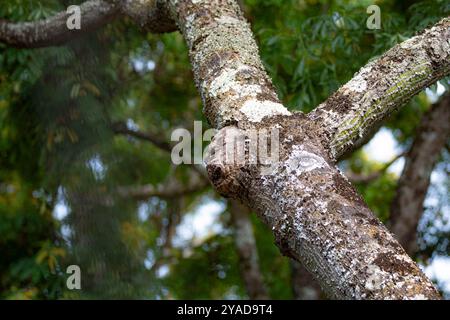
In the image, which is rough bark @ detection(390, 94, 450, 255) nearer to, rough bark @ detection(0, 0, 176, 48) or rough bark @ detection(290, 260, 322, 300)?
rough bark @ detection(290, 260, 322, 300)

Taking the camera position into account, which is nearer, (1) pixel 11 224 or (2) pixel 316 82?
(2) pixel 316 82

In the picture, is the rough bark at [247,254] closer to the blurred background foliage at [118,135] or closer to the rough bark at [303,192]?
the blurred background foliage at [118,135]

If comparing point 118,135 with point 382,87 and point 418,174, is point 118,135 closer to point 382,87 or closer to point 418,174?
point 418,174

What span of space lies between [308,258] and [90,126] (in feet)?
5.72

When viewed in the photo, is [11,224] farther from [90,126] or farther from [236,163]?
[236,163]

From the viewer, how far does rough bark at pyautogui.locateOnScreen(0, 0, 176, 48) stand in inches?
95.4

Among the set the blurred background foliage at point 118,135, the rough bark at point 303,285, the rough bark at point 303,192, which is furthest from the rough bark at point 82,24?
the rough bark at point 303,285

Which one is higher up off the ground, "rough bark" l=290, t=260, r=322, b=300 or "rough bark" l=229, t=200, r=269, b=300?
"rough bark" l=229, t=200, r=269, b=300

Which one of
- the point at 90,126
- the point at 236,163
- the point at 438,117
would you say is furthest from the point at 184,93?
the point at 236,163

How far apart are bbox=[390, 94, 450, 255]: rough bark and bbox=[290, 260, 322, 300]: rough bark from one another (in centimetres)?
52

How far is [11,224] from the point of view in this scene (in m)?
4.03

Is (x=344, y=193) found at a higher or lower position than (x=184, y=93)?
lower

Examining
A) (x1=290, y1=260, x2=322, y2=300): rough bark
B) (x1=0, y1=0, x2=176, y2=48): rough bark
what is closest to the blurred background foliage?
(x1=0, y1=0, x2=176, y2=48): rough bark

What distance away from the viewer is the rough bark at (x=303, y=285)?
394cm
